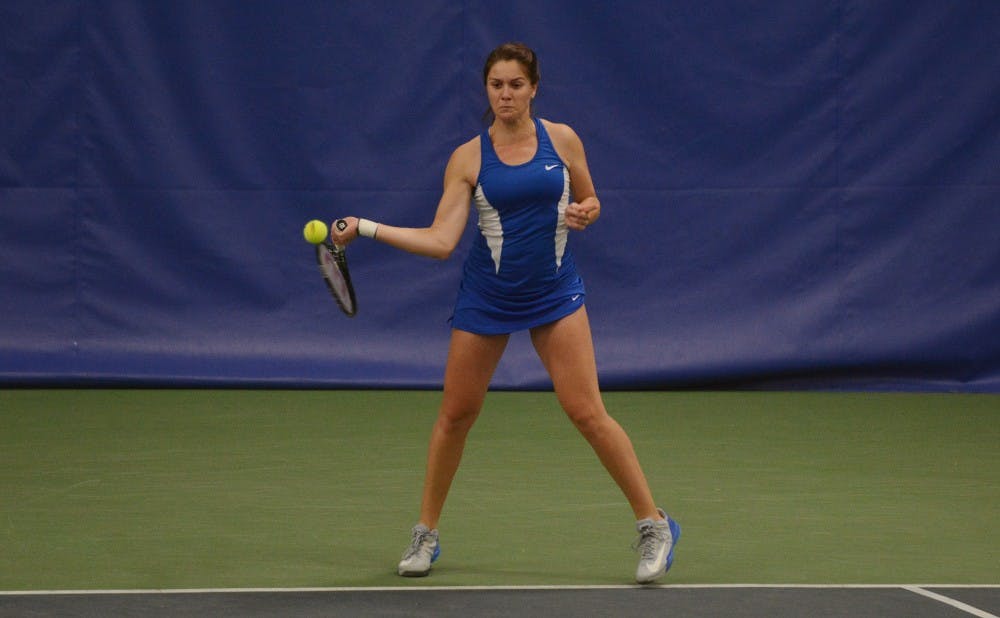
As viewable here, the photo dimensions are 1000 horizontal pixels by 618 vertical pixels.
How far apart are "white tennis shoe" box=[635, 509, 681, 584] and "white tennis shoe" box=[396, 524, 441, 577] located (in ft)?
1.90

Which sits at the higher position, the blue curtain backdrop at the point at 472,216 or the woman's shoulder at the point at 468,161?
the blue curtain backdrop at the point at 472,216

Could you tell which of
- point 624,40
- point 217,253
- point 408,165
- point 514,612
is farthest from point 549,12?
point 514,612

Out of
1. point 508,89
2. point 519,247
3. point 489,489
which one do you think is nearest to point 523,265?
point 519,247

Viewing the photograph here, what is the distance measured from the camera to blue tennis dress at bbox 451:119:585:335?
4.66 m

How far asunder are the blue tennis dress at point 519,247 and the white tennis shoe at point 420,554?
0.60 m

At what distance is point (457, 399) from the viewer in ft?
15.6

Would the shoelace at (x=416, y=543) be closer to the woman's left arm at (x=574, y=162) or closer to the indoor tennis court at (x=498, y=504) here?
the indoor tennis court at (x=498, y=504)

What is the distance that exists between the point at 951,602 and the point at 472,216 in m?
5.64

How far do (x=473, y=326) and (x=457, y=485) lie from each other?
1893 mm

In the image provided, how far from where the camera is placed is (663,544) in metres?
4.70

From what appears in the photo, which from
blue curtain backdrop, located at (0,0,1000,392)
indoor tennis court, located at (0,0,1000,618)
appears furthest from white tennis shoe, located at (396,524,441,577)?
blue curtain backdrop, located at (0,0,1000,392)

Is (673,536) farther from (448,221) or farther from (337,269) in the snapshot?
(337,269)

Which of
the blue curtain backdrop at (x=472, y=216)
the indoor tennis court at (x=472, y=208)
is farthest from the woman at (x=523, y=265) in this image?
the blue curtain backdrop at (x=472, y=216)

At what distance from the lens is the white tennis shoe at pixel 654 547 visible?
4652 millimetres
